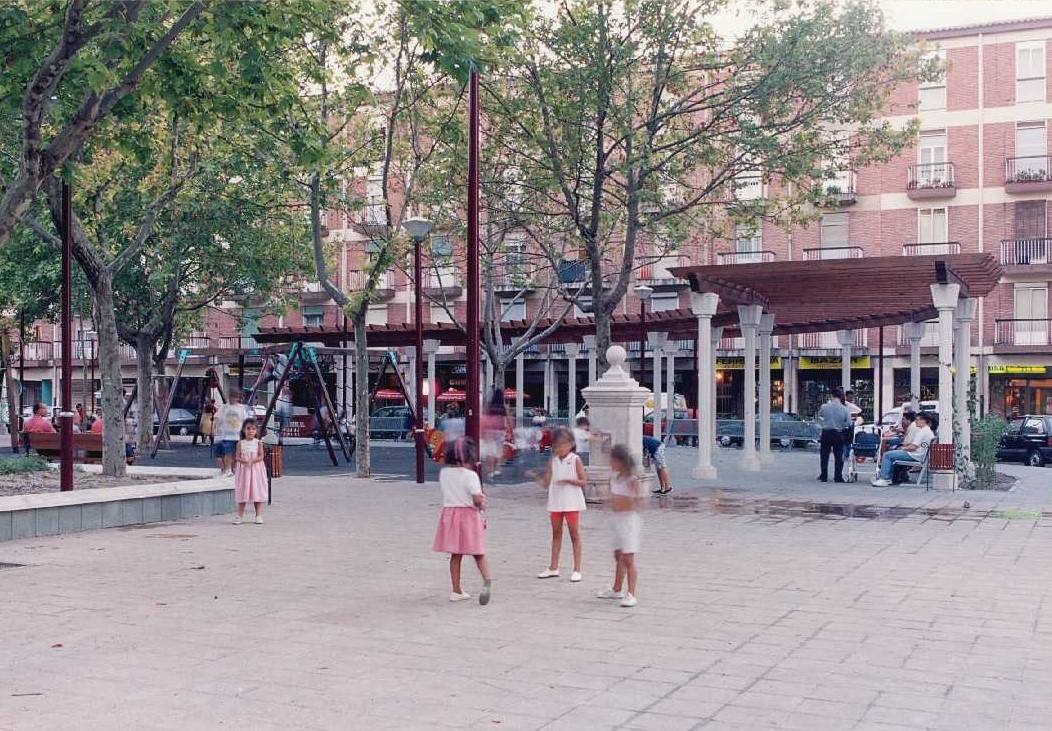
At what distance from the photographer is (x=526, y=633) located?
751 centimetres

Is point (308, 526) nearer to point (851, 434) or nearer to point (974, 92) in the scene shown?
point (851, 434)

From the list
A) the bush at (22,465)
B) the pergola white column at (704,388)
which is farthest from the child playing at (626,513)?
the pergola white column at (704,388)

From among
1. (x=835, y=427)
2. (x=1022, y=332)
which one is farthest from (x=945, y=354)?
(x=1022, y=332)

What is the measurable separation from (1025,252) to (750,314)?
69.7 feet

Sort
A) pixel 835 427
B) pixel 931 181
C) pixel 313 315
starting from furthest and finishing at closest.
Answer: pixel 313 315
pixel 931 181
pixel 835 427

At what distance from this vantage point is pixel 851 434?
20703 millimetres

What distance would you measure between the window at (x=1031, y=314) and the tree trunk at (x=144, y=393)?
29.1m

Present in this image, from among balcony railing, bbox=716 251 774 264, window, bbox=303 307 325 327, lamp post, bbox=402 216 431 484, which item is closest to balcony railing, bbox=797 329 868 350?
balcony railing, bbox=716 251 774 264

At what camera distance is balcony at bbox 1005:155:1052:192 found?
39.7m

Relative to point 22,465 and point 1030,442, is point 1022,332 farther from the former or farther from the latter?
point 22,465

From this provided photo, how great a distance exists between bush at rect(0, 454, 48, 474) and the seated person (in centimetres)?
1321

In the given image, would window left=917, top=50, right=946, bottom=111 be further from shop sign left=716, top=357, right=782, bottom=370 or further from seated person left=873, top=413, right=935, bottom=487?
seated person left=873, top=413, right=935, bottom=487

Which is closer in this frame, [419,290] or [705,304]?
[419,290]

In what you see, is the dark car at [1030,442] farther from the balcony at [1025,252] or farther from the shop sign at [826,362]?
the shop sign at [826,362]
